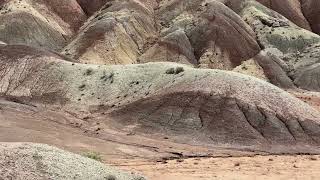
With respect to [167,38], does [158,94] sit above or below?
below

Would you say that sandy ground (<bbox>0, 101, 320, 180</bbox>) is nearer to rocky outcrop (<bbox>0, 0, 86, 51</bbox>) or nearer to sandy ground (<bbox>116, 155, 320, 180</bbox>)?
sandy ground (<bbox>116, 155, 320, 180</bbox>)

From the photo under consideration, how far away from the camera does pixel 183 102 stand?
144 feet

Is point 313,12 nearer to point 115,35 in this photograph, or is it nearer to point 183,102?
point 115,35

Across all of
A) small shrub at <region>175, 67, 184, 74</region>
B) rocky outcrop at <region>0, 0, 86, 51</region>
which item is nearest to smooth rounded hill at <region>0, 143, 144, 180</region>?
small shrub at <region>175, 67, 184, 74</region>

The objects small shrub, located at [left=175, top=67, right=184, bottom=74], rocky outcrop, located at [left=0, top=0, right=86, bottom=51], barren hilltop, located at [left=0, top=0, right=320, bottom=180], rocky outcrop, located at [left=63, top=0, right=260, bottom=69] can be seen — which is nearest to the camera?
barren hilltop, located at [left=0, top=0, right=320, bottom=180]

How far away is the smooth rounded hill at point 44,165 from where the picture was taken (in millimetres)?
16609

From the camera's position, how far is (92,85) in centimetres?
5031

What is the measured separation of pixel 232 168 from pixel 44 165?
15.1 meters

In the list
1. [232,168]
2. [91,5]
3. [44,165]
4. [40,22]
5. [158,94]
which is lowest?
[232,168]

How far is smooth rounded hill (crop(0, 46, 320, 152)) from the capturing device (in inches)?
1607

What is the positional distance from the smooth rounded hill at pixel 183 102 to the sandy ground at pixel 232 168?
532 centimetres

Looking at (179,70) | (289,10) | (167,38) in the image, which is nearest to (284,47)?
(289,10)

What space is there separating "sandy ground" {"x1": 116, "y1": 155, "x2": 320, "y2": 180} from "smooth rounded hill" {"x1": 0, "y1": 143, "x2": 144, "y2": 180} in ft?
25.5

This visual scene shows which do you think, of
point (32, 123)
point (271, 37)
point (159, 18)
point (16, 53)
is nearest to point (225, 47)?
point (271, 37)
